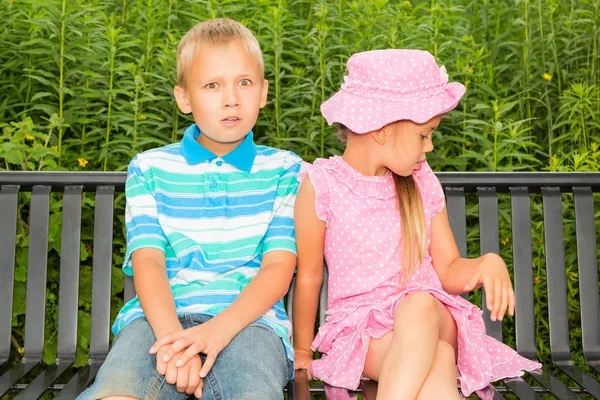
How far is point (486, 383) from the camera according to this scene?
2.95 m

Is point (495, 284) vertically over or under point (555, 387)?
over

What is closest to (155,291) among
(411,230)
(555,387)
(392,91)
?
(411,230)

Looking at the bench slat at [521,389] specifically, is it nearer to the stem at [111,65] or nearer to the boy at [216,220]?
the boy at [216,220]

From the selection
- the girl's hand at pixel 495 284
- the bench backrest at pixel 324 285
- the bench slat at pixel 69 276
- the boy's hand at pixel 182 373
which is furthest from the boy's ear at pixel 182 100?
the girl's hand at pixel 495 284

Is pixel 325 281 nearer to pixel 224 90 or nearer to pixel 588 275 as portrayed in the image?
pixel 224 90

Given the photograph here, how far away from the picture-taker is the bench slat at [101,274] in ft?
11.0

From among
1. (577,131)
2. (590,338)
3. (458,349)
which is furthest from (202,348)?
(577,131)

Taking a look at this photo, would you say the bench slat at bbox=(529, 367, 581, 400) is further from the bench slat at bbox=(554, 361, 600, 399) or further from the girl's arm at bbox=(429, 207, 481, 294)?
the girl's arm at bbox=(429, 207, 481, 294)

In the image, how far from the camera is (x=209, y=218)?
3100 millimetres

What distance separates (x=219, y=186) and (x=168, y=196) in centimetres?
18

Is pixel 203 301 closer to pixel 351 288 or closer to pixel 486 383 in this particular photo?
pixel 351 288

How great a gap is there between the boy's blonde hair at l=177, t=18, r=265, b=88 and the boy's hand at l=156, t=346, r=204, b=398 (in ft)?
3.25

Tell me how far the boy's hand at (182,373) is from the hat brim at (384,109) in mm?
929

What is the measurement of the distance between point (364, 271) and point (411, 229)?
21 cm
